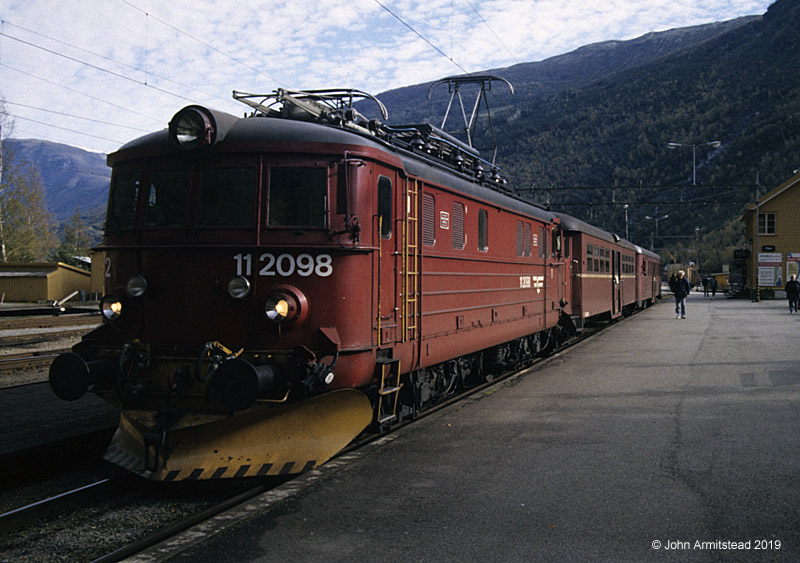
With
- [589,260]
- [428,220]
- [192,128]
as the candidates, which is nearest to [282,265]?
[192,128]

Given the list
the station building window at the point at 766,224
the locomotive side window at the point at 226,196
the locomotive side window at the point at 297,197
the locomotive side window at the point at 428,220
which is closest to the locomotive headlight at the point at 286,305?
the locomotive side window at the point at 297,197

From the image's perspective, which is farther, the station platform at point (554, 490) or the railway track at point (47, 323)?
the railway track at point (47, 323)

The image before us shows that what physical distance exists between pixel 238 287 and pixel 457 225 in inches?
139

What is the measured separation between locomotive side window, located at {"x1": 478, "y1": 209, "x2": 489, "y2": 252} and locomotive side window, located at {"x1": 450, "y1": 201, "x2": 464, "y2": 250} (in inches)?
27.9

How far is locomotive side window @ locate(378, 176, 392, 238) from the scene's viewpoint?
21.9 ft

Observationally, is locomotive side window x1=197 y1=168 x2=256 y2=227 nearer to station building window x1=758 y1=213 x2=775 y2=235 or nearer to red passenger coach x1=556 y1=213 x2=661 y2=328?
red passenger coach x1=556 y1=213 x2=661 y2=328

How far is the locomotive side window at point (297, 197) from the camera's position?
608 centimetres

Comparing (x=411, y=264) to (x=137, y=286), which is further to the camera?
(x=411, y=264)

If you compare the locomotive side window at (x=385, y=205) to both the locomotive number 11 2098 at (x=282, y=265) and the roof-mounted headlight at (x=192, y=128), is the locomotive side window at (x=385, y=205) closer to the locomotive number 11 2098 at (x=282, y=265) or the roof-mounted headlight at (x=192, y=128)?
the locomotive number 11 2098 at (x=282, y=265)

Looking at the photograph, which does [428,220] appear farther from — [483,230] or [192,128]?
[192,128]

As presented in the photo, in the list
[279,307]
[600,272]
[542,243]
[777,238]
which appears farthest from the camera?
[777,238]

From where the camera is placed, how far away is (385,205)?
22.2 ft

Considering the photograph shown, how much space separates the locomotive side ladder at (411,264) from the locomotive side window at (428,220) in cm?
22

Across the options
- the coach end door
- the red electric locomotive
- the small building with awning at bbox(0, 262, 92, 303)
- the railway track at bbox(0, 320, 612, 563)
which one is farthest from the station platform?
the small building with awning at bbox(0, 262, 92, 303)
